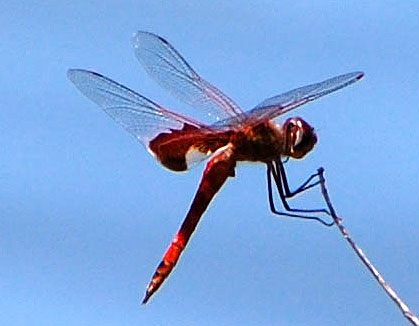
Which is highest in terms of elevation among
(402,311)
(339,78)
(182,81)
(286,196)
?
(182,81)

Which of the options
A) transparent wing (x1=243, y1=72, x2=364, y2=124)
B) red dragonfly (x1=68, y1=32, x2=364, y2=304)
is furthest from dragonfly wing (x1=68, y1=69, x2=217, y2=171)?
transparent wing (x1=243, y1=72, x2=364, y2=124)

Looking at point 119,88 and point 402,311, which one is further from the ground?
point 119,88

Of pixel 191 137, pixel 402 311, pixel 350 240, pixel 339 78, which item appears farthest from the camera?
pixel 191 137

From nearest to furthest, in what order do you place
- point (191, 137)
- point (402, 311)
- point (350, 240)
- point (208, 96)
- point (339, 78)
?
point (402, 311) < point (350, 240) < point (339, 78) < point (191, 137) < point (208, 96)

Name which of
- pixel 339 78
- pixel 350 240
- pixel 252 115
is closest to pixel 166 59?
pixel 252 115

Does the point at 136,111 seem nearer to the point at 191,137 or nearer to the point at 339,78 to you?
the point at 191,137

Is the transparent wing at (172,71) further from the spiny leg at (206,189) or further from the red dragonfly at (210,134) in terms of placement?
the spiny leg at (206,189)
